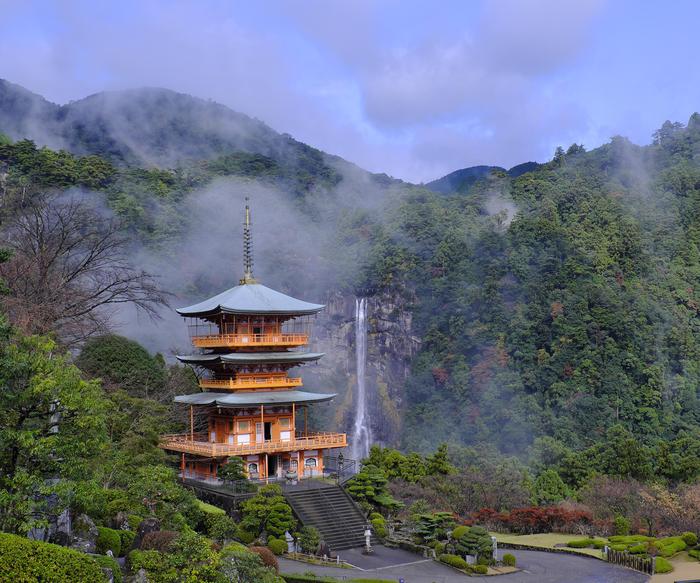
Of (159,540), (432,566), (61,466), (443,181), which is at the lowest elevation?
(432,566)

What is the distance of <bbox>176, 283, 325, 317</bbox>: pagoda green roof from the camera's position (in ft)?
101

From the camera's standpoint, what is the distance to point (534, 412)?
5169cm

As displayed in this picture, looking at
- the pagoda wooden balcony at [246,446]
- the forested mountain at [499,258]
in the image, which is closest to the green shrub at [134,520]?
the pagoda wooden balcony at [246,446]

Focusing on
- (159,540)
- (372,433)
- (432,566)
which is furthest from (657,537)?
(372,433)

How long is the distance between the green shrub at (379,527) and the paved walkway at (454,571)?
4.46 feet

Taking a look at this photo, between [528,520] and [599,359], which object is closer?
[528,520]

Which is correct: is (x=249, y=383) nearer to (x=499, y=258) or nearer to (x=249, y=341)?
(x=249, y=341)

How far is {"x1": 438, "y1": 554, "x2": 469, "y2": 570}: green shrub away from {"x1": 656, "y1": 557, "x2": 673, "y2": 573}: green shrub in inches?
209

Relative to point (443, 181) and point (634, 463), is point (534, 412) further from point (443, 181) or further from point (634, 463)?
point (443, 181)

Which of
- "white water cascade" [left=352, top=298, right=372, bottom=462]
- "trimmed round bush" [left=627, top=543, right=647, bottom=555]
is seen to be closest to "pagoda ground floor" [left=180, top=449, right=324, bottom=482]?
"trimmed round bush" [left=627, top=543, right=647, bottom=555]

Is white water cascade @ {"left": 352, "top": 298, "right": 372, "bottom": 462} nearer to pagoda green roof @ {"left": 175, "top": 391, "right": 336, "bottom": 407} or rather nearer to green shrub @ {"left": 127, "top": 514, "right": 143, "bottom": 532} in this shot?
pagoda green roof @ {"left": 175, "top": 391, "right": 336, "bottom": 407}

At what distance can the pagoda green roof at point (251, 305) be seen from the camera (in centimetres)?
3086

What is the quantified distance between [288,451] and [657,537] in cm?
1322

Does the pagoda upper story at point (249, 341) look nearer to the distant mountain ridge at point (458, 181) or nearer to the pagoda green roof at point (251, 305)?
the pagoda green roof at point (251, 305)
